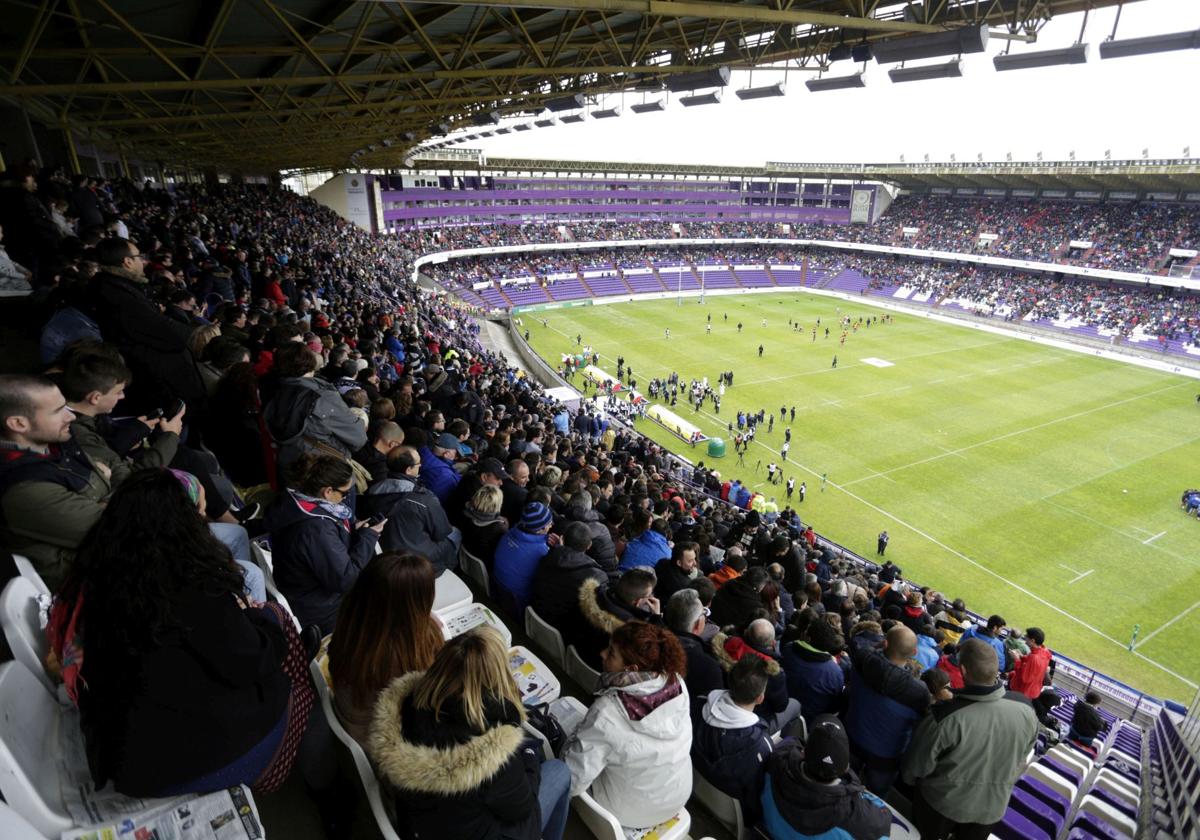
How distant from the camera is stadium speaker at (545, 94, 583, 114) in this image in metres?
15.9

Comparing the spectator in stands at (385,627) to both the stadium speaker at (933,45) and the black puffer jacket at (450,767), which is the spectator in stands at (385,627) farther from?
the stadium speaker at (933,45)

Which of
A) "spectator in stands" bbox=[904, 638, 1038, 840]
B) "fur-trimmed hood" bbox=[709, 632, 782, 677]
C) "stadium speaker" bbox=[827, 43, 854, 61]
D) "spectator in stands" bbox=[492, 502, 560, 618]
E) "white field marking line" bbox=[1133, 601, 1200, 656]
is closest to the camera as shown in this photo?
"spectator in stands" bbox=[904, 638, 1038, 840]

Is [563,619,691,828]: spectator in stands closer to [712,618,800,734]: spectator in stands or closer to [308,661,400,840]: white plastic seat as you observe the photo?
[308,661,400,840]: white plastic seat

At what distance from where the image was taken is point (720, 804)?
363cm

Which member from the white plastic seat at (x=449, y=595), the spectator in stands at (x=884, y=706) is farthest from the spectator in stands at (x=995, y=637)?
the white plastic seat at (x=449, y=595)

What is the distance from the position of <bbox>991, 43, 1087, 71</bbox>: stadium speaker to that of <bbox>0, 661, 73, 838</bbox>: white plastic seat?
11.8 metres

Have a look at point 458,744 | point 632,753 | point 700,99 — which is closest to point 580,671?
point 632,753

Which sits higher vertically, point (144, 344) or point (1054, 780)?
point (144, 344)

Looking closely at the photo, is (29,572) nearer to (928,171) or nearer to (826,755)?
(826,755)

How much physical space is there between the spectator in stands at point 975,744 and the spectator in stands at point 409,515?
3302 millimetres

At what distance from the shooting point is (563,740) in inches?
127

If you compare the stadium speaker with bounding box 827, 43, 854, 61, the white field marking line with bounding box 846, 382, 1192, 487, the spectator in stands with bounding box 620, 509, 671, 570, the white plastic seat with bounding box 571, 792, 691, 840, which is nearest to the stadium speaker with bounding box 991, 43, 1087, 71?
the stadium speaker with bounding box 827, 43, 854, 61

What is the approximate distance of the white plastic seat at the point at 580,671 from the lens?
4113 mm

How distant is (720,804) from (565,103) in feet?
52.7
